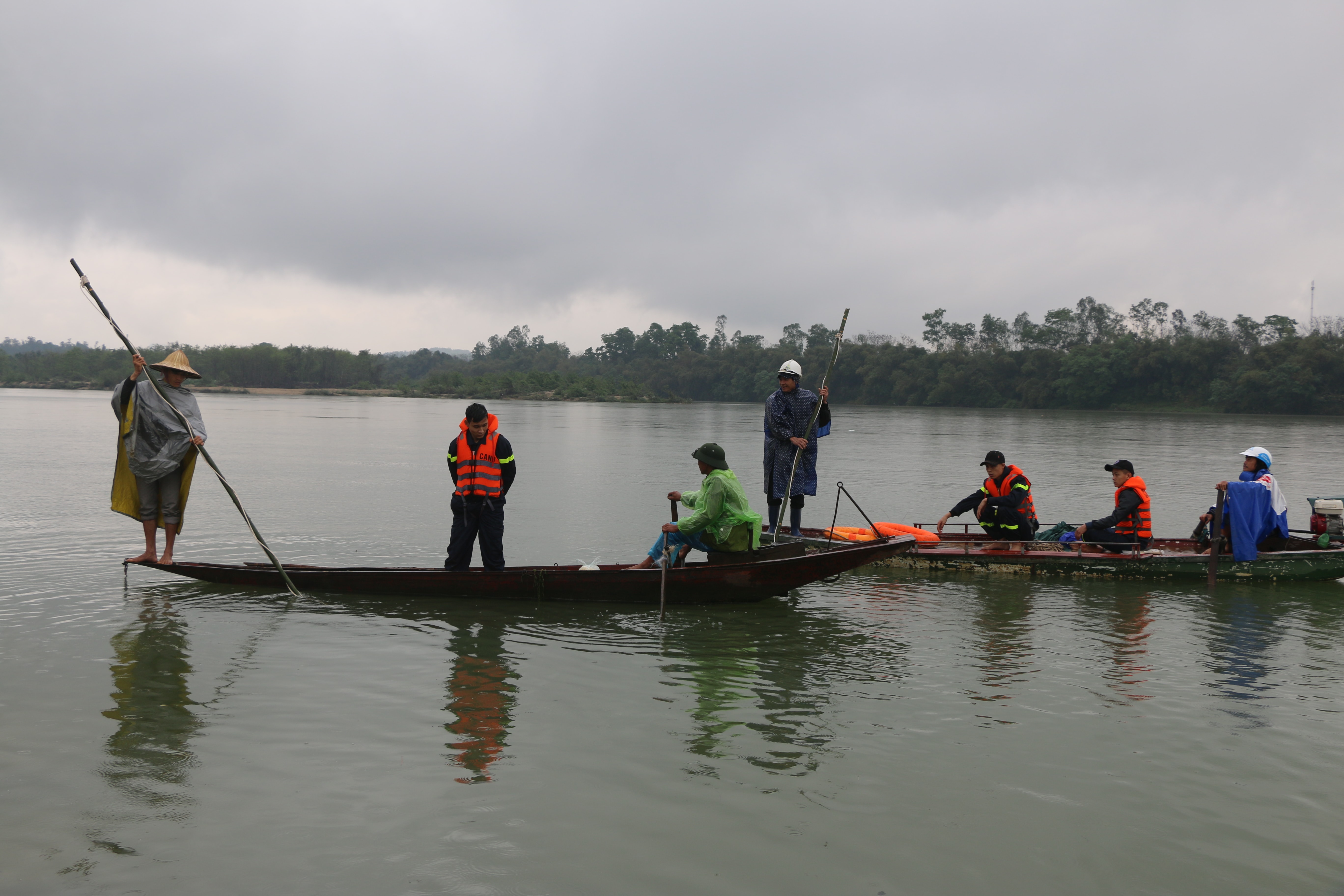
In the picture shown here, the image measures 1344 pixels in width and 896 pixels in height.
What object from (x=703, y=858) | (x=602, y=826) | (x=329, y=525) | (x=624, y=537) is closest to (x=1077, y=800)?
(x=703, y=858)

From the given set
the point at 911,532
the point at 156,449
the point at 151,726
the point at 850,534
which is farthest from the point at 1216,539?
the point at 156,449

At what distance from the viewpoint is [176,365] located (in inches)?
344

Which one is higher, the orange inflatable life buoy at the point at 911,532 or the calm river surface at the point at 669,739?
the orange inflatable life buoy at the point at 911,532

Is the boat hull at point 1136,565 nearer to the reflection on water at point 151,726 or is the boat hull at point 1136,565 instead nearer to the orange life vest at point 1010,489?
the orange life vest at point 1010,489

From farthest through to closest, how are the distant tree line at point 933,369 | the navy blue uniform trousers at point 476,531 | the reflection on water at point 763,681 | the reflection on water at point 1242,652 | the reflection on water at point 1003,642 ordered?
the distant tree line at point 933,369 < the navy blue uniform trousers at point 476,531 < the reflection on water at point 1003,642 < the reflection on water at point 1242,652 < the reflection on water at point 763,681

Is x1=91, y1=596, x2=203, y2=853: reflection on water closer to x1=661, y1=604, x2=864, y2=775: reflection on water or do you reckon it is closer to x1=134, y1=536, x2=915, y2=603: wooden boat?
x1=134, y1=536, x2=915, y2=603: wooden boat

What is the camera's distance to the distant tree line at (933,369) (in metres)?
73.1

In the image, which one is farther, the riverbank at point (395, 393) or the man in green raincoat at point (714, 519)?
the riverbank at point (395, 393)

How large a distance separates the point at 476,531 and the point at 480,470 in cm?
71

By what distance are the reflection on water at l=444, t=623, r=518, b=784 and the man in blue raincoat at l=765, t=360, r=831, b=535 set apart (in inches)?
149

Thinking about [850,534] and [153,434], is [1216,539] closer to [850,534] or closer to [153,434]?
[850,534]

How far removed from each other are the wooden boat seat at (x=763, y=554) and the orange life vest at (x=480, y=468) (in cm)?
229

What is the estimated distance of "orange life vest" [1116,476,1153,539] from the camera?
10.6 meters

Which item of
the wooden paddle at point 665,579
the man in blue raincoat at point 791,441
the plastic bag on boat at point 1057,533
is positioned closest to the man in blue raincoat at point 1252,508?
the plastic bag on boat at point 1057,533
